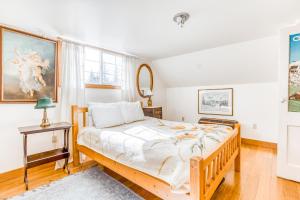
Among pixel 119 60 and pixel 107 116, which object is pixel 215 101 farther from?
pixel 107 116

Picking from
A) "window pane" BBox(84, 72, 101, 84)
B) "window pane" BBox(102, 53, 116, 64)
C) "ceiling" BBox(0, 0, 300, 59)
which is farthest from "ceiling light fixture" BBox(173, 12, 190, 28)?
"window pane" BBox(84, 72, 101, 84)

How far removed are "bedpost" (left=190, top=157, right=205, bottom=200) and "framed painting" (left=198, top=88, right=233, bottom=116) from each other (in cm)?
327

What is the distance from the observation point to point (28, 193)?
1859 millimetres

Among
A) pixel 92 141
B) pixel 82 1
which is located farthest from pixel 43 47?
pixel 92 141

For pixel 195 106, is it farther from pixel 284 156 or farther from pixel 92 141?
pixel 92 141

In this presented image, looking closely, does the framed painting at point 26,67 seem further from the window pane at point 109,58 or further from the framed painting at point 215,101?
the framed painting at point 215,101

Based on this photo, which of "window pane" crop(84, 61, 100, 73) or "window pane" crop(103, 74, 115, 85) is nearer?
"window pane" crop(84, 61, 100, 73)

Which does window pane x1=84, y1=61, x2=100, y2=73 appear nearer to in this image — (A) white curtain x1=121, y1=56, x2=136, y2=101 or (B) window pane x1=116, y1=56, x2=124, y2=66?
(B) window pane x1=116, y1=56, x2=124, y2=66

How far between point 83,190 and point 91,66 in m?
2.23

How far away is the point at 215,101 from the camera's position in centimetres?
417

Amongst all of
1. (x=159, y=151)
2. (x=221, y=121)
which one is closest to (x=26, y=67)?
(x=159, y=151)

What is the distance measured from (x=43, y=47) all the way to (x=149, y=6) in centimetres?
189

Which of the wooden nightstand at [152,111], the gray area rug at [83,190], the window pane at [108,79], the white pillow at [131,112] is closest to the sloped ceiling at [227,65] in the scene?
the wooden nightstand at [152,111]

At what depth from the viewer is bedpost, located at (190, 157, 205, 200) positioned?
1118 mm
